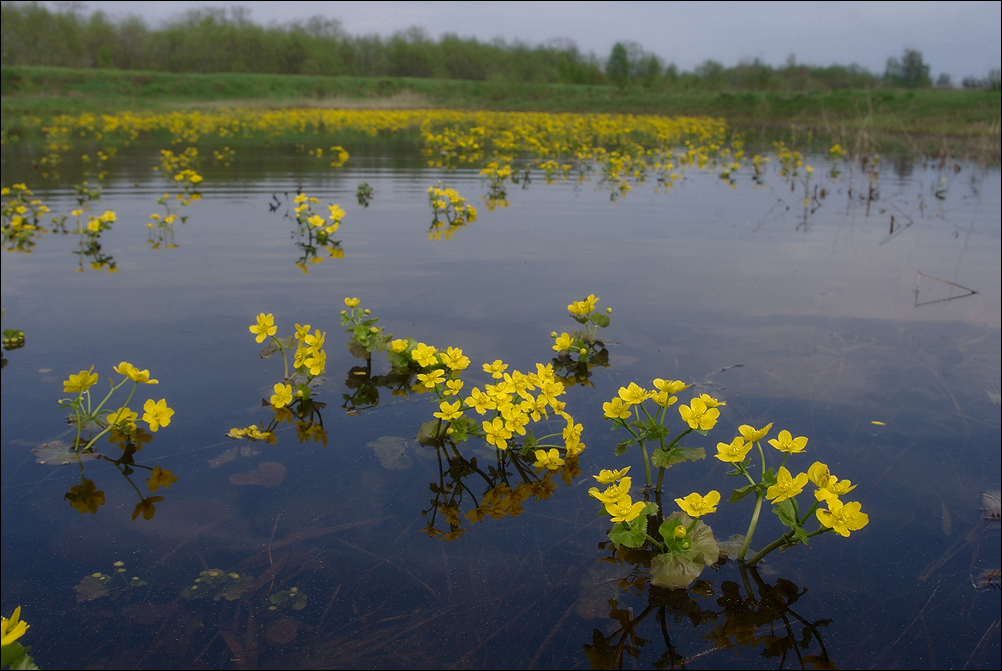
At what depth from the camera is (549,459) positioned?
114 inches

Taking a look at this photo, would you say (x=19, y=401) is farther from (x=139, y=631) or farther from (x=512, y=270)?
(x=512, y=270)

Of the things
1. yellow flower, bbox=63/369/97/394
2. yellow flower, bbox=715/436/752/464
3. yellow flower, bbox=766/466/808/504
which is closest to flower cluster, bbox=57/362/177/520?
yellow flower, bbox=63/369/97/394

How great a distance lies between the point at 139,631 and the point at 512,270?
14.5 ft

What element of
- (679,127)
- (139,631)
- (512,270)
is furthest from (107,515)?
(679,127)

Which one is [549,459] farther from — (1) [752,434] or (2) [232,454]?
(2) [232,454]

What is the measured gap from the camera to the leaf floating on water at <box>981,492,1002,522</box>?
2637 millimetres

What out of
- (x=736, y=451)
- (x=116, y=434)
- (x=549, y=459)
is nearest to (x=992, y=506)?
(x=736, y=451)

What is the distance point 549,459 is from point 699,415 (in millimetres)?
711

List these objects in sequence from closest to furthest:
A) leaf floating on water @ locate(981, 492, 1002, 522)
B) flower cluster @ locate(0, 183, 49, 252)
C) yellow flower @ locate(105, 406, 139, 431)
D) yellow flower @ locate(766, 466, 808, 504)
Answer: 1. yellow flower @ locate(766, 466, 808, 504)
2. leaf floating on water @ locate(981, 492, 1002, 522)
3. yellow flower @ locate(105, 406, 139, 431)
4. flower cluster @ locate(0, 183, 49, 252)

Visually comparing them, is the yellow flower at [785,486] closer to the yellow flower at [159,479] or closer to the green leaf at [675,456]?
the green leaf at [675,456]

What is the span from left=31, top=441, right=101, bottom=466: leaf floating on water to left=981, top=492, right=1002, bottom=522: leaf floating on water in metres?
3.72

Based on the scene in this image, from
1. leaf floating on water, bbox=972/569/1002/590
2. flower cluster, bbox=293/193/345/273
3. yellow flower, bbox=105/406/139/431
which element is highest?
flower cluster, bbox=293/193/345/273

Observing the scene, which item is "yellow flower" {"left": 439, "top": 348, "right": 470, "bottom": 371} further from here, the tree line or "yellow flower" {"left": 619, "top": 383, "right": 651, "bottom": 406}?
the tree line

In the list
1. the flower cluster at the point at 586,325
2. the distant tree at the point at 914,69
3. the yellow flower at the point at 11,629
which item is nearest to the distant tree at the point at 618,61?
the distant tree at the point at 914,69
